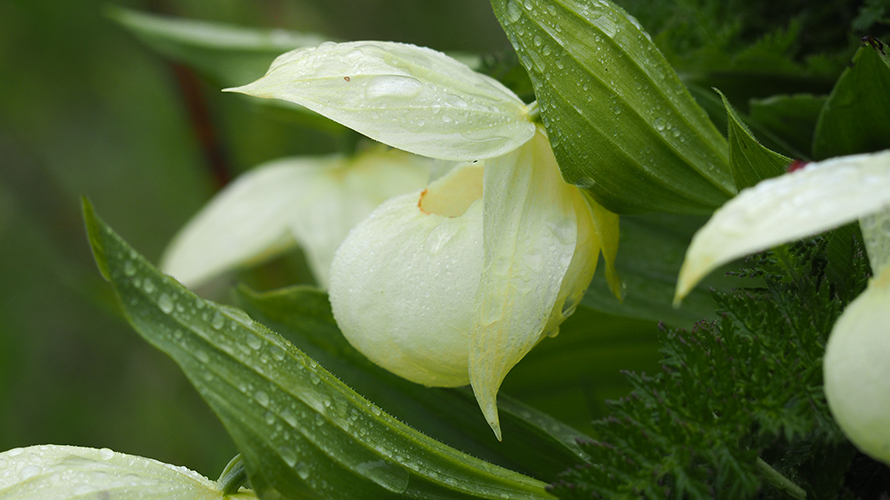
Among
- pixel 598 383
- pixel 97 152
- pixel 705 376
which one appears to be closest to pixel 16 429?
pixel 97 152

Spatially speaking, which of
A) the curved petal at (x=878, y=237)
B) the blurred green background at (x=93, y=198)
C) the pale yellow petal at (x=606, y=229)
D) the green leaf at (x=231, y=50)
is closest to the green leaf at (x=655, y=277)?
the pale yellow petal at (x=606, y=229)

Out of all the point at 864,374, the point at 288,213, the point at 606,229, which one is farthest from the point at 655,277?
the point at 288,213

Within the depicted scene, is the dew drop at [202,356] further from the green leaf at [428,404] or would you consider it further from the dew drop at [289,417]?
the green leaf at [428,404]

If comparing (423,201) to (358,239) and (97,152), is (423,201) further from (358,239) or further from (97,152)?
(97,152)

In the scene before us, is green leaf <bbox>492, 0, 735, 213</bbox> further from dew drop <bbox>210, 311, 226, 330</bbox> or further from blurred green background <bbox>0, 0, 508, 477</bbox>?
blurred green background <bbox>0, 0, 508, 477</bbox>

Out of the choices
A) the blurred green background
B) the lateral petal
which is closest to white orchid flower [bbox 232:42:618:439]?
the lateral petal

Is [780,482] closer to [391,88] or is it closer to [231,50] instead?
[391,88]

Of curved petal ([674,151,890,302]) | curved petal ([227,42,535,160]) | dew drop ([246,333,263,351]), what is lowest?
dew drop ([246,333,263,351])
